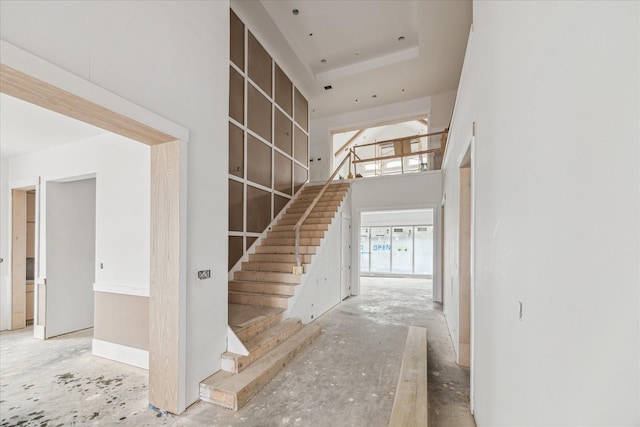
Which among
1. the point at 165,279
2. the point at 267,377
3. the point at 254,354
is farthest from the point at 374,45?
the point at 267,377

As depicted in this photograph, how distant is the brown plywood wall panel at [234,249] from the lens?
16.9 ft

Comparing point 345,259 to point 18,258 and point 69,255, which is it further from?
point 18,258

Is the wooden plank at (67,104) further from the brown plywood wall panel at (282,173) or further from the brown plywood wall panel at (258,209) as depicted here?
the brown plywood wall panel at (282,173)

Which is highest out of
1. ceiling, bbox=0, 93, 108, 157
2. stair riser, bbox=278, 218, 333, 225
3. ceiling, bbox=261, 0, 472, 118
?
ceiling, bbox=261, 0, 472, 118

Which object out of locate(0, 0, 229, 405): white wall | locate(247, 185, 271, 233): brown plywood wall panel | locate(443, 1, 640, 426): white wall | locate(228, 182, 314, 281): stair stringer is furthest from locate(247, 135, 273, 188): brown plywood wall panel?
locate(443, 1, 640, 426): white wall

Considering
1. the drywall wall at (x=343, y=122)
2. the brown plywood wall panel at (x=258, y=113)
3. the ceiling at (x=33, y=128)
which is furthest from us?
the drywall wall at (x=343, y=122)

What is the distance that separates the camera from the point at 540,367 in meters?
1.01

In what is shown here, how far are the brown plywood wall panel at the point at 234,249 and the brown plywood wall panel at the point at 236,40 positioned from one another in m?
3.30

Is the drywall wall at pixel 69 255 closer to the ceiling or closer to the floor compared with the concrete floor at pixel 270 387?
closer to the ceiling

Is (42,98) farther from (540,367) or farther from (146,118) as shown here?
(540,367)

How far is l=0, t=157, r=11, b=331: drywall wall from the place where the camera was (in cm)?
480

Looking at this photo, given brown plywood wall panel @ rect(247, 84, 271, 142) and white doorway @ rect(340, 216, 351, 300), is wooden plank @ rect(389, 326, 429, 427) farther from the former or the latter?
brown plywood wall panel @ rect(247, 84, 271, 142)

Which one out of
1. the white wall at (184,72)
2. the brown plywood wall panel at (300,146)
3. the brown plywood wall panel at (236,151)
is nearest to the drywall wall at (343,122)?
the brown plywood wall panel at (300,146)

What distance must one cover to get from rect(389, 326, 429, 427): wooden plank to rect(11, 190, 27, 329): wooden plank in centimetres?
639
